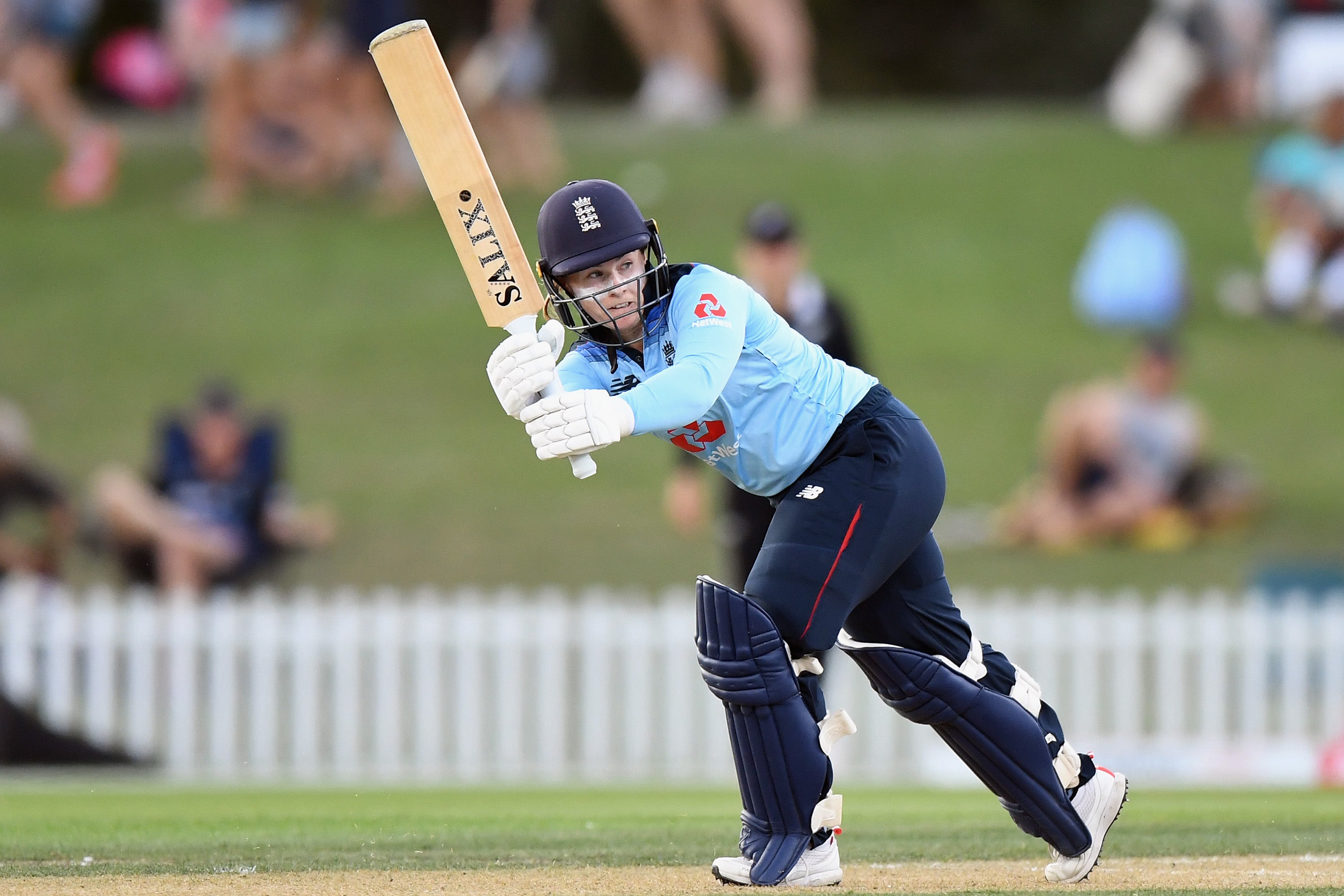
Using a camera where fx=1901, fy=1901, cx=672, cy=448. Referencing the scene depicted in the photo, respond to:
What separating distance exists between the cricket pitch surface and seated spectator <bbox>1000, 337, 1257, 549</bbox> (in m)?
7.30

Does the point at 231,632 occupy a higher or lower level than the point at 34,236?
lower

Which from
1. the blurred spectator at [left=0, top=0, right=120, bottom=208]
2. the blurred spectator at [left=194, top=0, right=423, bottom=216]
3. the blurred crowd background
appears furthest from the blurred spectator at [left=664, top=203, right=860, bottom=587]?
the blurred spectator at [left=0, top=0, right=120, bottom=208]

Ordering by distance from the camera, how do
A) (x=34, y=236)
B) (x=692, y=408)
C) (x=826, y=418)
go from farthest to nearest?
(x=34, y=236) → (x=826, y=418) → (x=692, y=408)

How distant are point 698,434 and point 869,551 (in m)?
0.51

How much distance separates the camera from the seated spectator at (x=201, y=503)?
429 inches

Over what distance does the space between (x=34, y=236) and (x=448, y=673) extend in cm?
849

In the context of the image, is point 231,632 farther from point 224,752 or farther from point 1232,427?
point 1232,427

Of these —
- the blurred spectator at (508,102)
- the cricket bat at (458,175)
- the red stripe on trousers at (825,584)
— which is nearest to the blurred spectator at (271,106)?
the blurred spectator at (508,102)

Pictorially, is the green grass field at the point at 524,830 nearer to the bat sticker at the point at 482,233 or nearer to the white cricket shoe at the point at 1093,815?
the white cricket shoe at the point at 1093,815

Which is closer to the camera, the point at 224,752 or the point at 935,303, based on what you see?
the point at 224,752

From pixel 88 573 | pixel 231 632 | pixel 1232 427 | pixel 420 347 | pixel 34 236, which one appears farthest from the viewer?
pixel 34 236

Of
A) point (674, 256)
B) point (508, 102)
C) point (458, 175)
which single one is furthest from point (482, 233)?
point (508, 102)

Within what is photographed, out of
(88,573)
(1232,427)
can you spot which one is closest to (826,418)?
(88,573)

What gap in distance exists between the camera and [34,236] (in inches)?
675
